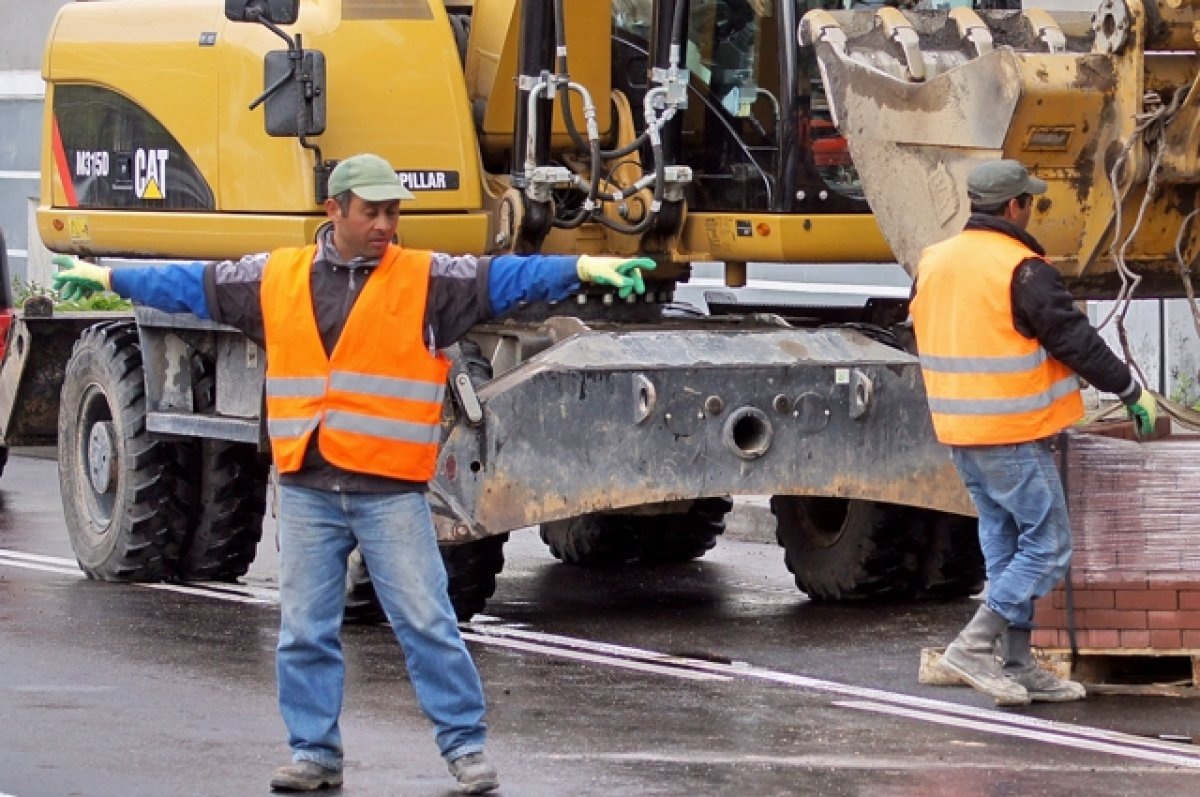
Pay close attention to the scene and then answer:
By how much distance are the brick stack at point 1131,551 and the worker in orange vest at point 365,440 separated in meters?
2.48

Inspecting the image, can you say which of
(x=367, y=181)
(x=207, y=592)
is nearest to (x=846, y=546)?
(x=207, y=592)

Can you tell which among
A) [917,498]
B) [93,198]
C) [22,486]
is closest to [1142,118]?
[917,498]

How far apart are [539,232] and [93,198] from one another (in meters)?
2.69

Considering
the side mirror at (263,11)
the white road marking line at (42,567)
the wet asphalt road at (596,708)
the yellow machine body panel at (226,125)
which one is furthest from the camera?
the white road marking line at (42,567)

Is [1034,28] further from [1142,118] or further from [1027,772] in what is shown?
[1027,772]

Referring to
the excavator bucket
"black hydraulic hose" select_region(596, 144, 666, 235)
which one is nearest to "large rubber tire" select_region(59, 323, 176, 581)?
"black hydraulic hose" select_region(596, 144, 666, 235)

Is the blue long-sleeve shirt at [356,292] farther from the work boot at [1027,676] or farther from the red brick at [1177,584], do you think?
the red brick at [1177,584]

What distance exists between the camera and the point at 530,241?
11.3m

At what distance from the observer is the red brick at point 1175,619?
902 centimetres

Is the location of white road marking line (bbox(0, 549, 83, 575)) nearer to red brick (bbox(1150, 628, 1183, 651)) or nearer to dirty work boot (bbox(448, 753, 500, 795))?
red brick (bbox(1150, 628, 1183, 651))

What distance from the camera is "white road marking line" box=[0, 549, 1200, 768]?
26.9 ft

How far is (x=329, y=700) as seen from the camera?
25.0 feet

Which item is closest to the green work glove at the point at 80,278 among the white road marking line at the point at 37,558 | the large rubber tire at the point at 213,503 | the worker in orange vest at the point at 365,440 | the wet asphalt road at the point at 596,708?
the worker in orange vest at the point at 365,440

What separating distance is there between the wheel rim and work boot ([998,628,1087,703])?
4934mm
